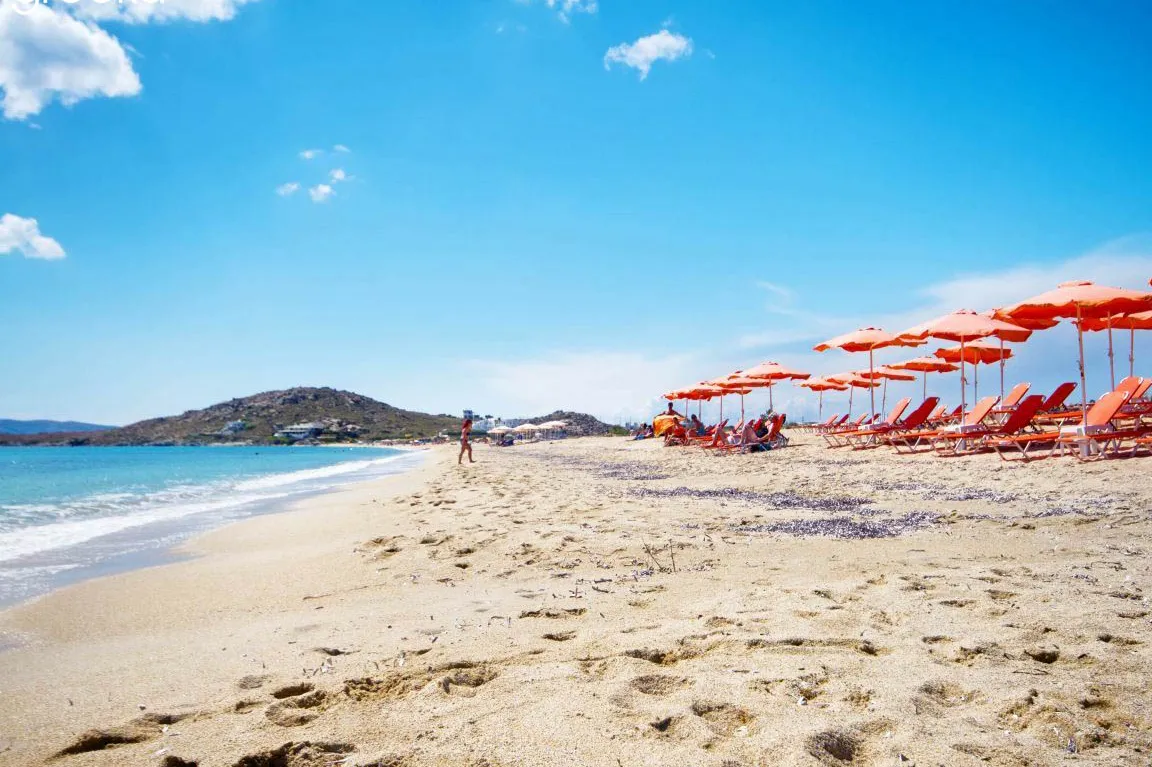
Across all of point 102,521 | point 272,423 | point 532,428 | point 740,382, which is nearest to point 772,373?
point 740,382

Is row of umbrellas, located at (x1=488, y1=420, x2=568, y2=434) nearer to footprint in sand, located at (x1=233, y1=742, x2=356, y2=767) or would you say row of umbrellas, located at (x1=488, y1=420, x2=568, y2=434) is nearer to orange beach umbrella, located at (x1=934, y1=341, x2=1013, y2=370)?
orange beach umbrella, located at (x1=934, y1=341, x2=1013, y2=370)

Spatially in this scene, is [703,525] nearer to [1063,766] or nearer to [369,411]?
[1063,766]

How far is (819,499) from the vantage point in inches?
319

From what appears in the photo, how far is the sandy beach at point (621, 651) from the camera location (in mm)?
2033

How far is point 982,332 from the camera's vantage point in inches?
512

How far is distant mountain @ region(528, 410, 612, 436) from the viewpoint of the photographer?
2362 inches

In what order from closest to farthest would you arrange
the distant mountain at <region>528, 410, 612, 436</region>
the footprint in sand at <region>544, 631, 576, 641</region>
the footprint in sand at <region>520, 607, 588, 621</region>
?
1. the footprint in sand at <region>544, 631, 576, 641</region>
2. the footprint in sand at <region>520, 607, 588, 621</region>
3. the distant mountain at <region>528, 410, 612, 436</region>

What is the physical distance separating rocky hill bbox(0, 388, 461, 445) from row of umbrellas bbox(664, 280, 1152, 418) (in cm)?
8468

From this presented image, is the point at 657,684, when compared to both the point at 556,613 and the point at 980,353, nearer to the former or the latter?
the point at 556,613

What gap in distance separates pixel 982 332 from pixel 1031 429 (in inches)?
170

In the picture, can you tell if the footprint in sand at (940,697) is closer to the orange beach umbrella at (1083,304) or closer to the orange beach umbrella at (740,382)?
the orange beach umbrella at (1083,304)

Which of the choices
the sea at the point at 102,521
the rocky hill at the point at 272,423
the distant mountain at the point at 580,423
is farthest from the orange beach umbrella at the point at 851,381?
the rocky hill at the point at 272,423

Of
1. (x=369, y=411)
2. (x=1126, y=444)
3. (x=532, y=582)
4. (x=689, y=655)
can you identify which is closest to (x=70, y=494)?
(x=532, y=582)

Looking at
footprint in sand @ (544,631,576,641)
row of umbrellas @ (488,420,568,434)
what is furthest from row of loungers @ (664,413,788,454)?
row of umbrellas @ (488,420,568,434)
